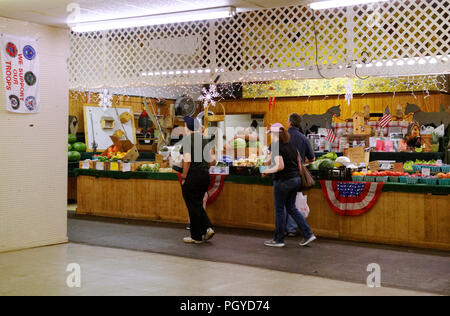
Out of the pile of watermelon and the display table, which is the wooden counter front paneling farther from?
the display table

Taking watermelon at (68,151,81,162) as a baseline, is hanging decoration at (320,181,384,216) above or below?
below

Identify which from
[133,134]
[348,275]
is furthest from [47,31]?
[133,134]

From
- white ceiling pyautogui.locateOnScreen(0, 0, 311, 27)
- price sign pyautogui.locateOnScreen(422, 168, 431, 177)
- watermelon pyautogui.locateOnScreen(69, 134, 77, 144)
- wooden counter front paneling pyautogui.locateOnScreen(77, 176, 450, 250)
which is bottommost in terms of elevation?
wooden counter front paneling pyautogui.locateOnScreen(77, 176, 450, 250)

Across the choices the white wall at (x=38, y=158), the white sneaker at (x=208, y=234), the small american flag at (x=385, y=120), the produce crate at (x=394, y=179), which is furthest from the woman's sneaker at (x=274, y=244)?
the small american flag at (x=385, y=120)

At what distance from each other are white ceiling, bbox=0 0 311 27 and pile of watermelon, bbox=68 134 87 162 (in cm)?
544

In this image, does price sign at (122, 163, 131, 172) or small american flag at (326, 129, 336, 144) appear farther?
small american flag at (326, 129, 336, 144)

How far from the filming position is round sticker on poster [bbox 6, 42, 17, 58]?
694 cm

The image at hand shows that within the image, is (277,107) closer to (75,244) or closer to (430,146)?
(430,146)

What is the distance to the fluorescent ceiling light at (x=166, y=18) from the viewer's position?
700 centimetres

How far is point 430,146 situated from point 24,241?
869 centimetres

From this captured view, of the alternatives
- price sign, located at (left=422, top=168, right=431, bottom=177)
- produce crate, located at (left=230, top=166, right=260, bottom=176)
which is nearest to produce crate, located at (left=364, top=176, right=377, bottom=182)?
price sign, located at (left=422, top=168, right=431, bottom=177)

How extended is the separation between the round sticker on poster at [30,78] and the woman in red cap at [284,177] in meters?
3.20

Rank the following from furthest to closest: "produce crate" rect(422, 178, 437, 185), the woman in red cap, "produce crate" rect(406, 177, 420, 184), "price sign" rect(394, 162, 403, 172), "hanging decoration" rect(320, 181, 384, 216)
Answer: "price sign" rect(394, 162, 403, 172) → "hanging decoration" rect(320, 181, 384, 216) → "produce crate" rect(406, 177, 420, 184) → "produce crate" rect(422, 178, 437, 185) → the woman in red cap

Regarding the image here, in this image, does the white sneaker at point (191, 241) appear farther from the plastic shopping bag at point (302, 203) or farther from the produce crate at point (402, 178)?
the produce crate at point (402, 178)
